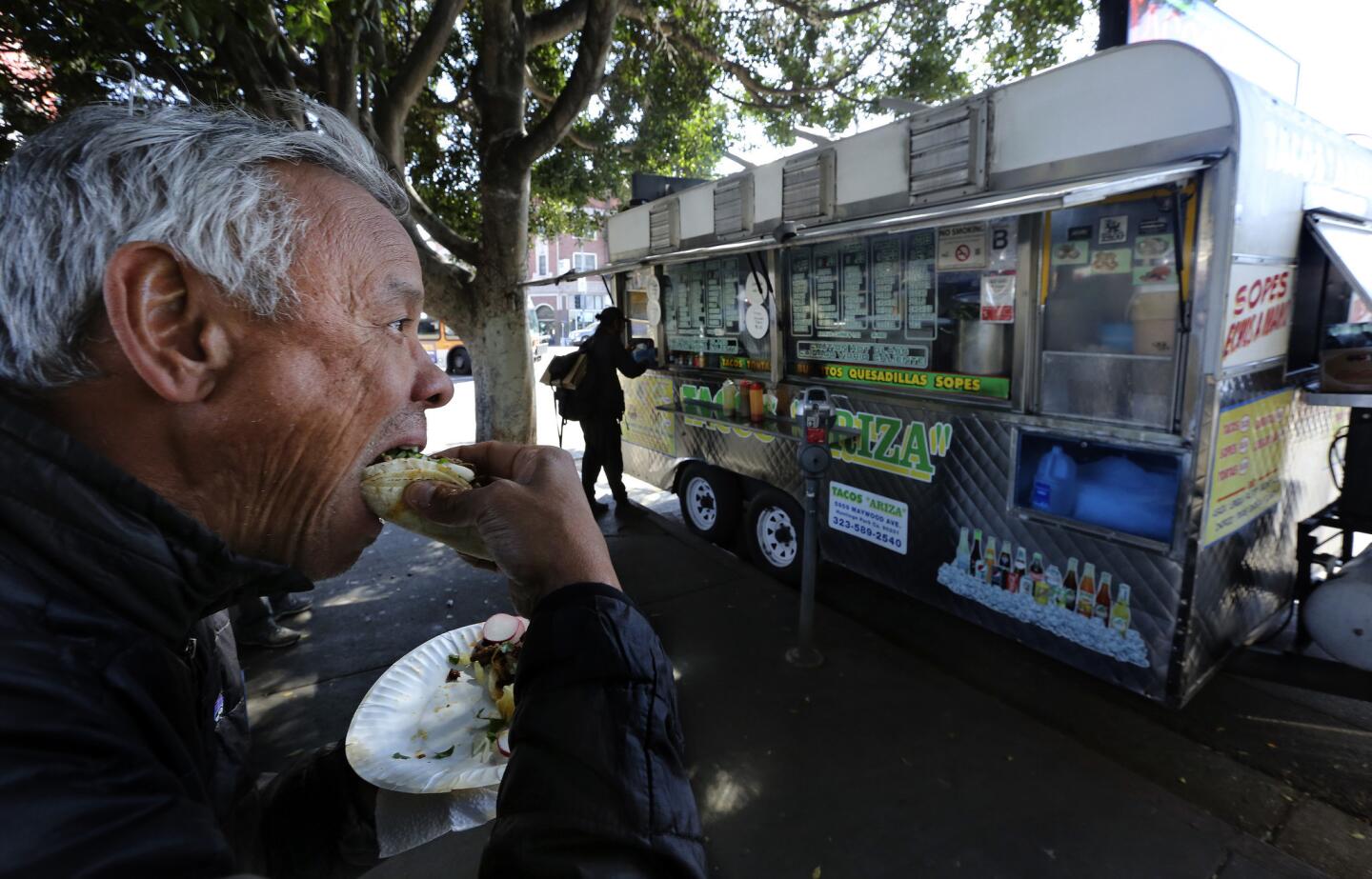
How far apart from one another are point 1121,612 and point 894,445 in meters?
1.65

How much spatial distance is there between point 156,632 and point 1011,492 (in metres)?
3.97

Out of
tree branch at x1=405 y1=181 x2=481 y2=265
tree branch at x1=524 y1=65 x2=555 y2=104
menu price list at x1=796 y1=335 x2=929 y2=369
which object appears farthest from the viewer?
tree branch at x1=524 y1=65 x2=555 y2=104

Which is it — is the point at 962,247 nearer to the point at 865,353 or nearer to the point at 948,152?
the point at 948,152

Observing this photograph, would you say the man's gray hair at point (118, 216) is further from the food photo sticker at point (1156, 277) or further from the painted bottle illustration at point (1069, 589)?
the painted bottle illustration at point (1069, 589)

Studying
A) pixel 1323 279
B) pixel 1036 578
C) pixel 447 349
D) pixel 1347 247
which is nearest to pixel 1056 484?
pixel 1036 578

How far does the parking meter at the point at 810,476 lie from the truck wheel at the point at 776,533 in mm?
1100

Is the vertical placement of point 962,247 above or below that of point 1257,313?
above

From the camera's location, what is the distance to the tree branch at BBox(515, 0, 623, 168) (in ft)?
21.9

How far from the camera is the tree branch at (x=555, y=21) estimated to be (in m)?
7.46

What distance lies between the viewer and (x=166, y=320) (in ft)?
2.98

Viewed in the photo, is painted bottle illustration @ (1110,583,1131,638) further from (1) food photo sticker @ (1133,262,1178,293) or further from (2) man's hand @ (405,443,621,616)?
(2) man's hand @ (405,443,621,616)

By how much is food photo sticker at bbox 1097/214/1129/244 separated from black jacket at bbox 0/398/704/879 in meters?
3.47

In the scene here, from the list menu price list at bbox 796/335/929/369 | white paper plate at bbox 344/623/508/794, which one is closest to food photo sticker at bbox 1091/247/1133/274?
menu price list at bbox 796/335/929/369

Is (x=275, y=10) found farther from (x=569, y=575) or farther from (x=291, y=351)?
(x=569, y=575)
